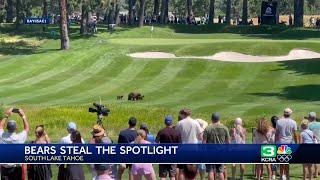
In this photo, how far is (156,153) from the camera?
1752 cm

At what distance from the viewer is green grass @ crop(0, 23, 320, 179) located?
33.5 meters

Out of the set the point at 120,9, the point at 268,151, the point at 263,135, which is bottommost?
the point at 120,9

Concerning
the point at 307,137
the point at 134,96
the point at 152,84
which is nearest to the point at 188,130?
the point at 307,137

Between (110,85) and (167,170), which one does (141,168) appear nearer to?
(167,170)

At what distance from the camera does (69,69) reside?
2035 inches

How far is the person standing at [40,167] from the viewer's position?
17.7 meters

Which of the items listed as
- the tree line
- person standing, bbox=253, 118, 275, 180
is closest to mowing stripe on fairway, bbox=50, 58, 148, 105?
the tree line

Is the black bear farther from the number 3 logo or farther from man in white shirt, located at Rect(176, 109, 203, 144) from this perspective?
the number 3 logo

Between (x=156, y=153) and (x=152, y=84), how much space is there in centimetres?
2903

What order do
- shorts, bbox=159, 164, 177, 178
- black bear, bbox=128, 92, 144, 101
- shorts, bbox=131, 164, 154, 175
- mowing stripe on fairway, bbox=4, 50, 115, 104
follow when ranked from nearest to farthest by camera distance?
1. shorts, bbox=131, 164, 154, 175
2. shorts, bbox=159, 164, 177, 178
3. black bear, bbox=128, 92, 144, 101
4. mowing stripe on fairway, bbox=4, 50, 115, 104

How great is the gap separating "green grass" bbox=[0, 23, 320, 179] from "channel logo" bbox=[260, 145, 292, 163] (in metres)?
12.6

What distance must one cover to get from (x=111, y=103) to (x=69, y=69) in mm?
13898

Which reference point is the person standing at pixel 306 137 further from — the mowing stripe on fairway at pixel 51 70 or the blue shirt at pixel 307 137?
the mowing stripe on fairway at pixel 51 70

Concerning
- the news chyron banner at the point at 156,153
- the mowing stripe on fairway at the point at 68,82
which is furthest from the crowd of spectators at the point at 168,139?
the mowing stripe on fairway at the point at 68,82
